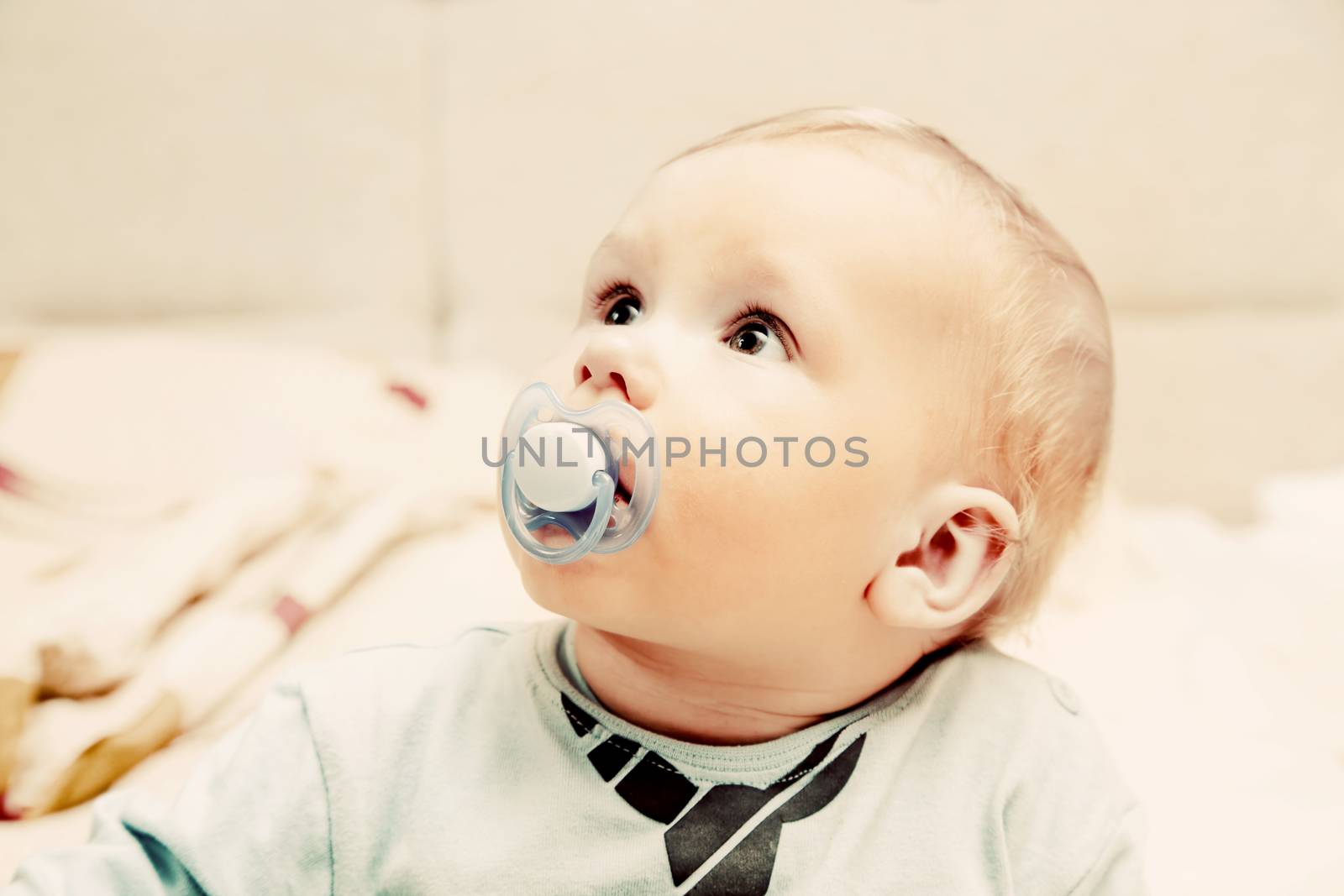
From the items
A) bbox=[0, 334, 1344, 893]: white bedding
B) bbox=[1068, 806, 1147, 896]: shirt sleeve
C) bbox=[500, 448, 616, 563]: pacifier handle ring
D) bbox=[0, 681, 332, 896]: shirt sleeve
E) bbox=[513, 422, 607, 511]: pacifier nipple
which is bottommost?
bbox=[0, 334, 1344, 893]: white bedding

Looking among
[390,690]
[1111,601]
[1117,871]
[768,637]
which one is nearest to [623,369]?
[768,637]

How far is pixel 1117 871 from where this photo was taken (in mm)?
682

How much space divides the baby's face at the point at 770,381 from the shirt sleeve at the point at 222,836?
0.20 m

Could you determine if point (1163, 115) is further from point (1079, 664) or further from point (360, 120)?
point (360, 120)

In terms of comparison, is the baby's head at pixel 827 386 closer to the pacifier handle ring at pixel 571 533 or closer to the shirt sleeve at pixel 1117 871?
the pacifier handle ring at pixel 571 533

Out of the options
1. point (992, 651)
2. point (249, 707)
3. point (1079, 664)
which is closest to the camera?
point (992, 651)

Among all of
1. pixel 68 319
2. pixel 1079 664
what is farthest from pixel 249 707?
pixel 68 319

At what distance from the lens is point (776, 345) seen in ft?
2.09

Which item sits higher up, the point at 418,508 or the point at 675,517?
the point at 675,517

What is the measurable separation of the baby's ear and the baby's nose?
193 millimetres

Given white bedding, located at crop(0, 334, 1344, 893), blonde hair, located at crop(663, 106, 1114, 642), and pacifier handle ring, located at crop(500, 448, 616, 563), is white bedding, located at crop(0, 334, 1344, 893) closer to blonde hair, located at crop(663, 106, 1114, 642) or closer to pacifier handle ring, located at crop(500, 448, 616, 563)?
blonde hair, located at crop(663, 106, 1114, 642)

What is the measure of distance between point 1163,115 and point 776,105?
2.10 feet

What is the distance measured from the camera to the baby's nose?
59 centimetres

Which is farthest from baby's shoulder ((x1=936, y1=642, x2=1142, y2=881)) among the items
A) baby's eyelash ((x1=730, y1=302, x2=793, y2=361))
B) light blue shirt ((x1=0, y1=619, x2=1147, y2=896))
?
baby's eyelash ((x1=730, y1=302, x2=793, y2=361))
